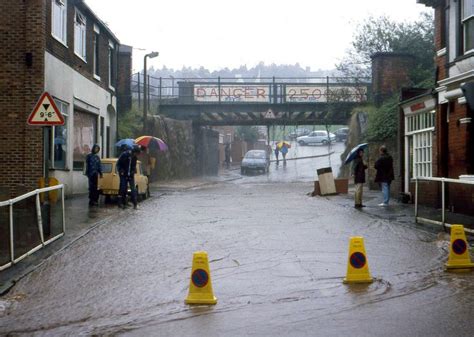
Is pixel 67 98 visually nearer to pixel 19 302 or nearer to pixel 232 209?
pixel 232 209

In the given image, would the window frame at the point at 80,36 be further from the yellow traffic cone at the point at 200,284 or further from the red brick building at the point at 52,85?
the yellow traffic cone at the point at 200,284

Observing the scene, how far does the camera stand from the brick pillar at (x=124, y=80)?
3506cm

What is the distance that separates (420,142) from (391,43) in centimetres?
1744

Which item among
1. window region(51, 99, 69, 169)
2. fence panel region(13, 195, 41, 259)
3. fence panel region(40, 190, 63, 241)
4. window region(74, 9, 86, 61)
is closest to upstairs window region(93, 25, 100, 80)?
window region(74, 9, 86, 61)

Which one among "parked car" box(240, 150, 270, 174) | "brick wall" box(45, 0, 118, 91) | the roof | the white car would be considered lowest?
"parked car" box(240, 150, 270, 174)

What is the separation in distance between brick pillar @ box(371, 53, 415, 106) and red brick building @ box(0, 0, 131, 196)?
39.9 feet

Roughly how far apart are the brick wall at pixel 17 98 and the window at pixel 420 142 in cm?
1064

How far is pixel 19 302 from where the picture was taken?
8.32 m

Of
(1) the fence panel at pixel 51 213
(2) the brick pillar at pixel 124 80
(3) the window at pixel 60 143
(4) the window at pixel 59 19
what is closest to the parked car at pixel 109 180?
(3) the window at pixel 60 143

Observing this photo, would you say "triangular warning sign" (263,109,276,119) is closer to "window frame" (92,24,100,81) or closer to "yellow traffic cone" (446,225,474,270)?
"window frame" (92,24,100,81)

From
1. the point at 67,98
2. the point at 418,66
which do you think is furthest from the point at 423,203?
the point at 418,66

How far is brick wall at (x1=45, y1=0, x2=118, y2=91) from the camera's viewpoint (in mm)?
20969

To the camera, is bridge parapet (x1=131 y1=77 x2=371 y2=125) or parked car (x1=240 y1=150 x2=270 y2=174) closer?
bridge parapet (x1=131 y1=77 x2=371 y2=125)

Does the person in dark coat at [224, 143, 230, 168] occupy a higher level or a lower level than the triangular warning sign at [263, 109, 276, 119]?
lower
